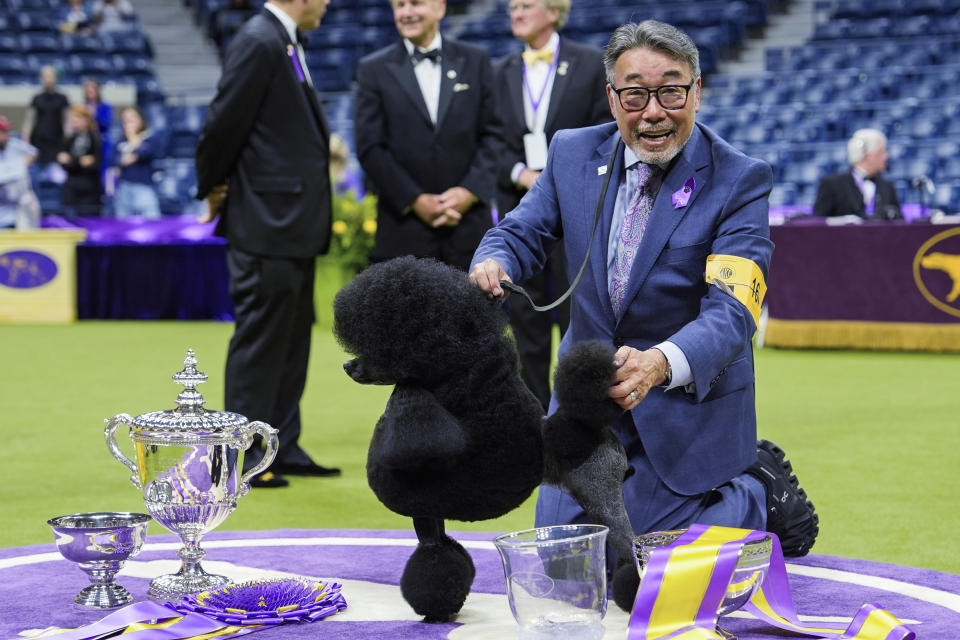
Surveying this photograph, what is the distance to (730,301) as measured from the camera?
225cm

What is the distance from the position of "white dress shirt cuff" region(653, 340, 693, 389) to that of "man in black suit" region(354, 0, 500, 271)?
2.03m

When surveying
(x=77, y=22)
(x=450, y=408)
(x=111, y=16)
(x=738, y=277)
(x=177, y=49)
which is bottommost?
(x=450, y=408)

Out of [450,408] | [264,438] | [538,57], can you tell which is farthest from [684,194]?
[538,57]

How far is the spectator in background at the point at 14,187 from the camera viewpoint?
10039 mm

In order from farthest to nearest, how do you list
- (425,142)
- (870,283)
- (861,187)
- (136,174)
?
(136,174)
(861,187)
(870,283)
(425,142)

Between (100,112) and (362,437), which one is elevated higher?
(100,112)

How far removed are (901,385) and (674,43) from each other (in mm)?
3983

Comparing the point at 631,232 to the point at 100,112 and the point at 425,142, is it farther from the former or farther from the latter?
the point at 100,112

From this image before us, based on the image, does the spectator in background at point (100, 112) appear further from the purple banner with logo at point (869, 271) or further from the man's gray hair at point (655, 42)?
the man's gray hair at point (655, 42)

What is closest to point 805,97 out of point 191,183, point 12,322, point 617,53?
point 191,183

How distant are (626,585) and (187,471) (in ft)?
2.82

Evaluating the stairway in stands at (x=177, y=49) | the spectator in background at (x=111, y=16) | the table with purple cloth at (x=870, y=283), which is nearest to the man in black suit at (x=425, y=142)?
the table with purple cloth at (x=870, y=283)

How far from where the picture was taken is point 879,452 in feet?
13.8

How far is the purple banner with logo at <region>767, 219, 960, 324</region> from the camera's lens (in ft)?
22.0
